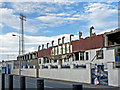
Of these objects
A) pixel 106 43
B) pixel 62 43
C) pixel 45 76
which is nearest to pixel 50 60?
pixel 62 43

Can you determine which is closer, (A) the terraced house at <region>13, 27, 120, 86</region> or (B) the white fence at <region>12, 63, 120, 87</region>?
(B) the white fence at <region>12, 63, 120, 87</region>

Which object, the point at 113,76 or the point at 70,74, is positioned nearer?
the point at 113,76

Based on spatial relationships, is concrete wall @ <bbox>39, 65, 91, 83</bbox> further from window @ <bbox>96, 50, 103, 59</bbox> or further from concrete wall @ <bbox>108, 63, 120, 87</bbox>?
window @ <bbox>96, 50, 103, 59</bbox>

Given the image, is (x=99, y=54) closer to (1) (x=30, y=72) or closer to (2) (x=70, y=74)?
(2) (x=70, y=74)

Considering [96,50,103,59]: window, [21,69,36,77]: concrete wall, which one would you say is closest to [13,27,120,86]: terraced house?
[96,50,103,59]: window

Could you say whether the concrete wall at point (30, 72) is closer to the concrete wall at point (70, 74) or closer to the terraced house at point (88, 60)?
the terraced house at point (88, 60)

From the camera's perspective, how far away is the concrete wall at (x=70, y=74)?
2552cm

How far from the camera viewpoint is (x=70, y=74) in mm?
29328

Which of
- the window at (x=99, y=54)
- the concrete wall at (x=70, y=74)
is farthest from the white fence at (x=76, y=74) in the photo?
the window at (x=99, y=54)

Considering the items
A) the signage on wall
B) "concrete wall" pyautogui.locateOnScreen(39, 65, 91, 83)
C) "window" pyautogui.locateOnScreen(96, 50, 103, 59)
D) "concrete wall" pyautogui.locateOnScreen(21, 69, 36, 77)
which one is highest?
the signage on wall

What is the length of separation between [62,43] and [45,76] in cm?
1025

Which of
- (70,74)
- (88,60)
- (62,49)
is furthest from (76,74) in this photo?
(62,49)

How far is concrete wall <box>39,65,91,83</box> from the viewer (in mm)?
25516

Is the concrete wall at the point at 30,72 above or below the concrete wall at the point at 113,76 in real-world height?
below
